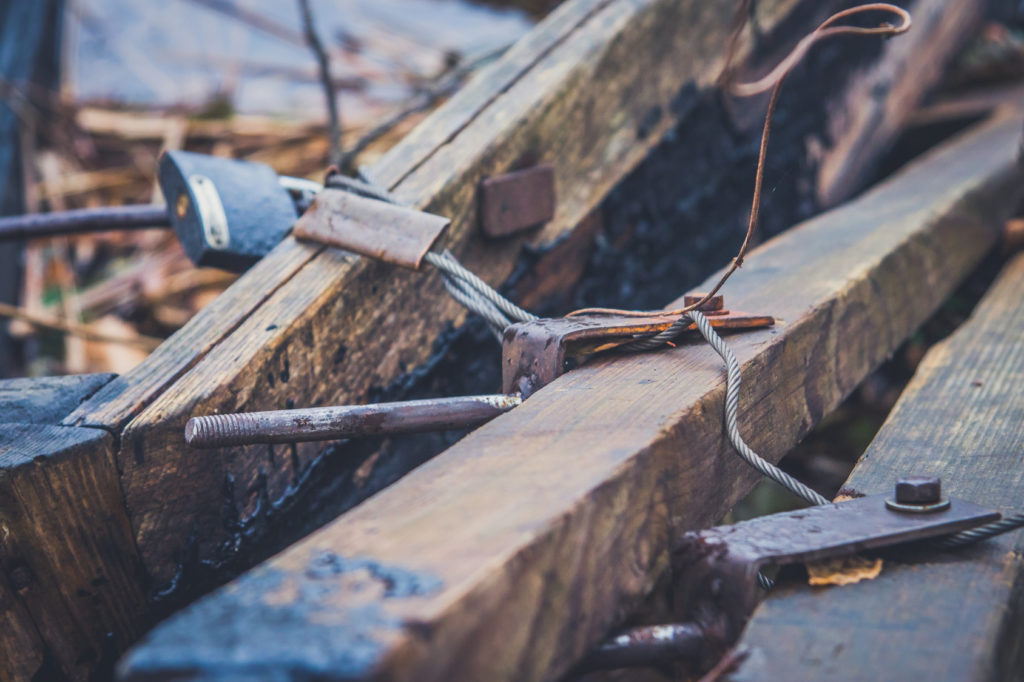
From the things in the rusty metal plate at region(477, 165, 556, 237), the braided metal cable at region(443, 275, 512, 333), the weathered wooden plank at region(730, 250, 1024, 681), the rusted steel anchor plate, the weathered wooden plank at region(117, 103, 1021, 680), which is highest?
the rusty metal plate at region(477, 165, 556, 237)

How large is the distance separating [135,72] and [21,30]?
100cm

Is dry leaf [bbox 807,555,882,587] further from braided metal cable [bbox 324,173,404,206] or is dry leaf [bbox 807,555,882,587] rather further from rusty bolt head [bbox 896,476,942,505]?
braided metal cable [bbox 324,173,404,206]

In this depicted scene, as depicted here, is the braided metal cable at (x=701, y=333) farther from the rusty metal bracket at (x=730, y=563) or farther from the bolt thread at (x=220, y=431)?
the bolt thread at (x=220, y=431)

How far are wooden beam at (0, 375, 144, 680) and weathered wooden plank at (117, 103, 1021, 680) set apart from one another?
1.53ft

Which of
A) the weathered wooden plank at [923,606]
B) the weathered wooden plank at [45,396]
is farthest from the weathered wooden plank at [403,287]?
the weathered wooden plank at [923,606]

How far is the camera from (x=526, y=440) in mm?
894

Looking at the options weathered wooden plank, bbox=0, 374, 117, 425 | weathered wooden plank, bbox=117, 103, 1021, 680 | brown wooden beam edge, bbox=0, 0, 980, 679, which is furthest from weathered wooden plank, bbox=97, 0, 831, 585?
weathered wooden plank, bbox=117, 103, 1021, 680

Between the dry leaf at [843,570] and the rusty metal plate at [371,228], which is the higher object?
the rusty metal plate at [371,228]

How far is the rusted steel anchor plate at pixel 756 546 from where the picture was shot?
803mm

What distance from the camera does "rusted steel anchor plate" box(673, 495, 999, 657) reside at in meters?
0.80

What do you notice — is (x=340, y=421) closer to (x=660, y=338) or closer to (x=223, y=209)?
(x=660, y=338)

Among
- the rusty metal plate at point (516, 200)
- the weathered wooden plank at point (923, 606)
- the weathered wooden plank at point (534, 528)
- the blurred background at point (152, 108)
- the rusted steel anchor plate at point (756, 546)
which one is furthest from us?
the blurred background at point (152, 108)

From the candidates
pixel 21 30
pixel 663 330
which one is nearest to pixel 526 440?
pixel 663 330

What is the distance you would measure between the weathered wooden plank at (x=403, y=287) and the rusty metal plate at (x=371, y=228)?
0.04 m
